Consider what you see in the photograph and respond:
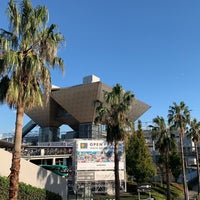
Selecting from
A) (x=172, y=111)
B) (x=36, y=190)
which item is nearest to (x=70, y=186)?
(x=172, y=111)

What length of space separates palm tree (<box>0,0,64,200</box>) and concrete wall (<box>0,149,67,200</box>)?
18.7 feet

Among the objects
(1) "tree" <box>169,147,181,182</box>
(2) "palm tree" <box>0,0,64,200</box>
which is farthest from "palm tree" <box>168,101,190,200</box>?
(2) "palm tree" <box>0,0,64,200</box>

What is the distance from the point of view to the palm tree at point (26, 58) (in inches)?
514

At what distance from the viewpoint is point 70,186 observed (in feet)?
134

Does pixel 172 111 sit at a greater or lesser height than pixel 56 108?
lesser

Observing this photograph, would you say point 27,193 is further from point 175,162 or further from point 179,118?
point 175,162

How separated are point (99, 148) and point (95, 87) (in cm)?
3018

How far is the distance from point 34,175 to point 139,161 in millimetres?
27286

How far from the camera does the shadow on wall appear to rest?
21.1m

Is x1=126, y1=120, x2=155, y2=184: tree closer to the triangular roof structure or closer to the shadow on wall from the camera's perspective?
the triangular roof structure

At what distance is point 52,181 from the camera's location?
75.3 ft

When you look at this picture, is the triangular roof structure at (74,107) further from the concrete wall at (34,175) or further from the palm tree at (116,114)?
the concrete wall at (34,175)

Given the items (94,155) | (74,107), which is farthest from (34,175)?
(74,107)

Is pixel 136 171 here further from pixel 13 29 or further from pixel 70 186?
pixel 13 29
